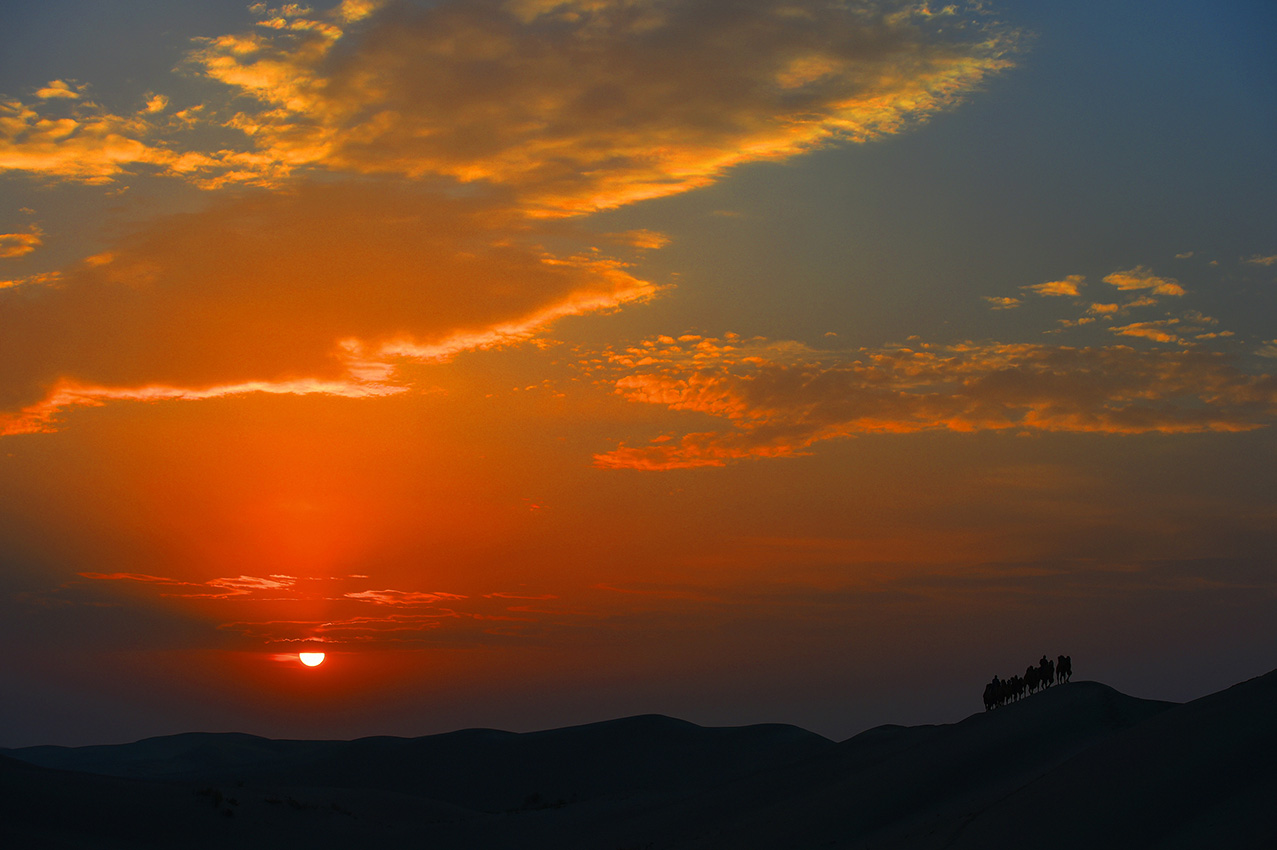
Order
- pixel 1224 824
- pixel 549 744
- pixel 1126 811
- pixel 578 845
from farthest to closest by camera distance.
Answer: pixel 549 744 → pixel 578 845 → pixel 1126 811 → pixel 1224 824

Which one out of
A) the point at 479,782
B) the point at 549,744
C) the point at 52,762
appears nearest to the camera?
the point at 479,782

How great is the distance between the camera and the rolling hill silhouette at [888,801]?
18.2 meters

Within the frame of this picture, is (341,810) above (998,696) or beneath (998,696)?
beneath

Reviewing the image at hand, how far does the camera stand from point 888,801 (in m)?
27.5

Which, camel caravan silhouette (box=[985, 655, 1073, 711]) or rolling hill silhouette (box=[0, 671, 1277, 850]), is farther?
camel caravan silhouette (box=[985, 655, 1073, 711])

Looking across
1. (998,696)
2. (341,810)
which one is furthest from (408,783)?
(998,696)

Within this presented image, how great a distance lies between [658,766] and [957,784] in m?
47.1

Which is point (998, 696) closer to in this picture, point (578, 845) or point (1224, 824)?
point (578, 845)

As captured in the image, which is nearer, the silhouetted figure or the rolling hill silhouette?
the rolling hill silhouette

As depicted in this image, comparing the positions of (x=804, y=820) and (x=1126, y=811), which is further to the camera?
(x=804, y=820)

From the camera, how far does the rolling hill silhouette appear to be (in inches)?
718

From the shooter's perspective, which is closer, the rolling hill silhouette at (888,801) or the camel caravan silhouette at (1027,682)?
the rolling hill silhouette at (888,801)

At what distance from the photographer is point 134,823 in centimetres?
3016

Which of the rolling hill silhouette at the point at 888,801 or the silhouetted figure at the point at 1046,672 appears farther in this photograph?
the silhouetted figure at the point at 1046,672
